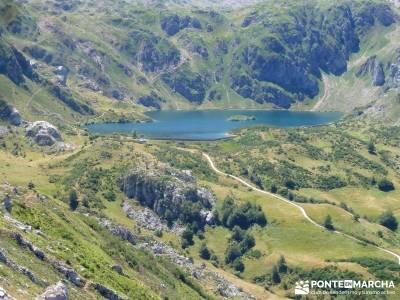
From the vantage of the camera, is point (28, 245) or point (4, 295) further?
point (28, 245)

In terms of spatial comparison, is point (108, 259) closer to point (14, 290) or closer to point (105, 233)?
point (105, 233)

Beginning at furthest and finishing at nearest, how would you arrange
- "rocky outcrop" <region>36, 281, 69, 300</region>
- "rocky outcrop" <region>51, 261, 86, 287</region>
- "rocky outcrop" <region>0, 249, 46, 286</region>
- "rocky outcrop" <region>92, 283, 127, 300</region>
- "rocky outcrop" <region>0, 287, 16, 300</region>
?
"rocky outcrop" <region>92, 283, 127, 300</region>
"rocky outcrop" <region>51, 261, 86, 287</region>
"rocky outcrop" <region>0, 249, 46, 286</region>
"rocky outcrop" <region>36, 281, 69, 300</region>
"rocky outcrop" <region>0, 287, 16, 300</region>

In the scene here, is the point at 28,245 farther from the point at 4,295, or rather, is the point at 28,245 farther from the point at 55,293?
the point at 4,295

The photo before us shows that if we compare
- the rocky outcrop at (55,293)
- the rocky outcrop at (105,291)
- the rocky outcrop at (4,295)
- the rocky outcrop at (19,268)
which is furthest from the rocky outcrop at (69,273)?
the rocky outcrop at (4,295)

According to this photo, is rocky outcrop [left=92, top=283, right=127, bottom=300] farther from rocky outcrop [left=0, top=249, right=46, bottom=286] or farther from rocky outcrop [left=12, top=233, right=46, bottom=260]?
rocky outcrop [left=0, top=249, right=46, bottom=286]

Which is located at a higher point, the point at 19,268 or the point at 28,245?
the point at 19,268

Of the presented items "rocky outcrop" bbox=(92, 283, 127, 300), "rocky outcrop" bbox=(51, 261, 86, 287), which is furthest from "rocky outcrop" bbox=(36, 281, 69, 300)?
"rocky outcrop" bbox=(92, 283, 127, 300)

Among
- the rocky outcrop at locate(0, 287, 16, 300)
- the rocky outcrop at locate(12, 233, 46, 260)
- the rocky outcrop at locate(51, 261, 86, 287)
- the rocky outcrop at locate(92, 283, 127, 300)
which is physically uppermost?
the rocky outcrop at locate(0, 287, 16, 300)

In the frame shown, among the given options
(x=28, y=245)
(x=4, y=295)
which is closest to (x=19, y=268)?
(x=28, y=245)

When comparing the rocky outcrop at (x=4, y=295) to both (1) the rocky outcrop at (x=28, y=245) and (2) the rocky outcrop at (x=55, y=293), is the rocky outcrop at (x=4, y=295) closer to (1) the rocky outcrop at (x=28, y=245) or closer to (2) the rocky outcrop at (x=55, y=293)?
(2) the rocky outcrop at (x=55, y=293)

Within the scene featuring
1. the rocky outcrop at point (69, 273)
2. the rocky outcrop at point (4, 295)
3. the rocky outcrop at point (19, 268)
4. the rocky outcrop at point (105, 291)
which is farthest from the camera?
the rocky outcrop at point (105, 291)

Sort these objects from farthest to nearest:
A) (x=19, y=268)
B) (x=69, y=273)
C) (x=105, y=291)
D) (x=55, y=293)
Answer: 1. (x=105, y=291)
2. (x=69, y=273)
3. (x=19, y=268)
4. (x=55, y=293)

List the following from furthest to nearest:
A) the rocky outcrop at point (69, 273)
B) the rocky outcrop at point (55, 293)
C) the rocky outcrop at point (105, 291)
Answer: the rocky outcrop at point (105, 291) < the rocky outcrop at point (69, 273) < the rocky outcrop at point (55, 293)
